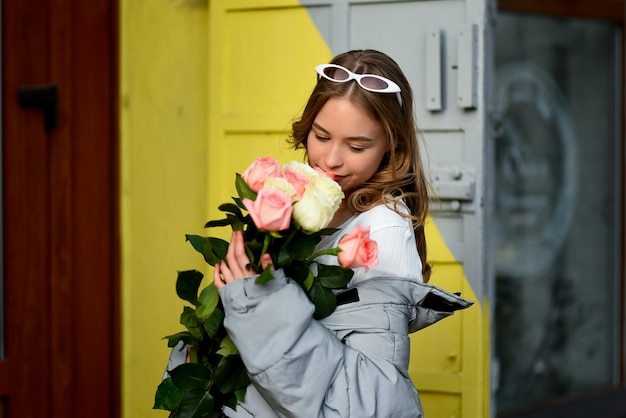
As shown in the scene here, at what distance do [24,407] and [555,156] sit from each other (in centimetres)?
325

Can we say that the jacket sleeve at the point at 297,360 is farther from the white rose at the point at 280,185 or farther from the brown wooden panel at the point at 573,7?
the brown wooden panel at the point at 573,7

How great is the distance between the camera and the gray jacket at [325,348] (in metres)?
1.98

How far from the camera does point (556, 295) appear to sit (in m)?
5.55

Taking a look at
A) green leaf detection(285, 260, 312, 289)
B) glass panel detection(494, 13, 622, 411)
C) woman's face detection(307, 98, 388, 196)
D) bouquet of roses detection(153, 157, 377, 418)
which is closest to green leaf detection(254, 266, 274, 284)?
bouquet of roses detection(153, 157, 377, 418)

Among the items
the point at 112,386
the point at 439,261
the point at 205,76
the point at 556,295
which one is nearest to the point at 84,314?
the point at 112,386

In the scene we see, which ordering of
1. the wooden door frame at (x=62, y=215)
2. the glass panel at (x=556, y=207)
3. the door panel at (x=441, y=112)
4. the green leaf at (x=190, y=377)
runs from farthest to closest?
1. the glass panel at (x=556, y=207)
2. the wooden door frame at (x=62, y=215)
3. the door panel at (x=441, y=112)
4. the green leaf at (x=190, y=377)

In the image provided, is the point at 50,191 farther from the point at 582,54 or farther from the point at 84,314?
the point at 582,54

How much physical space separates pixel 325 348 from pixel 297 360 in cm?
7

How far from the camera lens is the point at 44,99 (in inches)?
144

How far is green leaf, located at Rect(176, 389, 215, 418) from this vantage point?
6.93 ft

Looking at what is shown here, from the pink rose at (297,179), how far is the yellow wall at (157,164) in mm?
1792

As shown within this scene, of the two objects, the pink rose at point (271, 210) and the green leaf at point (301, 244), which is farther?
the green leaf at point (301, 244)

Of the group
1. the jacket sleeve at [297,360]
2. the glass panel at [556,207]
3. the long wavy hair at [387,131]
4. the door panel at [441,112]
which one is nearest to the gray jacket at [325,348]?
the jacket sleeve at [297,360]

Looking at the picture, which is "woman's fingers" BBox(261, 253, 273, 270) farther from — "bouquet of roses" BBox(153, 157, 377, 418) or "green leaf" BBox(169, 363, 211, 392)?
"green leaf" BBox(169, 363, 211, 392)
